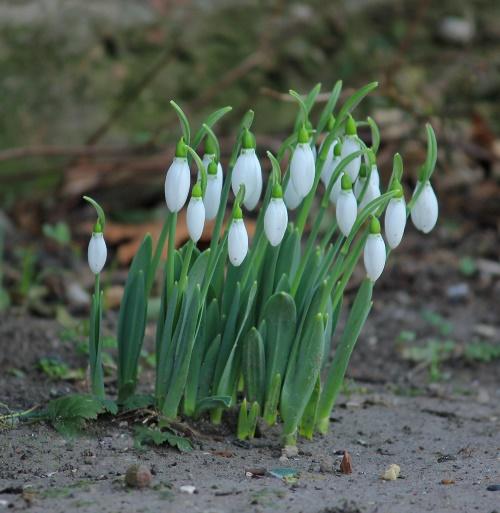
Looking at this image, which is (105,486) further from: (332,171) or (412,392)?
(412,392)

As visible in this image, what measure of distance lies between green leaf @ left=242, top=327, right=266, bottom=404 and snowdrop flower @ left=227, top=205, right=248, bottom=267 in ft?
0.75

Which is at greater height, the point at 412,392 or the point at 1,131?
the point at 1,131

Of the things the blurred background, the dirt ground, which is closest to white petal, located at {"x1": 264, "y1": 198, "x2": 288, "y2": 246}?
the dirt ground

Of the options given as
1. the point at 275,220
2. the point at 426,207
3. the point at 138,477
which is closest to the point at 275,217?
the point at 275,220

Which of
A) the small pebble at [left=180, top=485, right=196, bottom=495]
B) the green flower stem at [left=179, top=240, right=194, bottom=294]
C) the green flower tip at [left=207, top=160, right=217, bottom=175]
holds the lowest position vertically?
the small pebble at [left=180, top=485, right=196, bottom=495]

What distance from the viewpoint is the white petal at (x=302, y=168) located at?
7.58 ft

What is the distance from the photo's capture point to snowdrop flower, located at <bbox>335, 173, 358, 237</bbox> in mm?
2334

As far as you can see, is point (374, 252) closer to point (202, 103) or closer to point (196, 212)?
point (196, 212)

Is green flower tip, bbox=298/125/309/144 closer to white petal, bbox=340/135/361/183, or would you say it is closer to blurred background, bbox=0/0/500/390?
white petal, bbox=340/135/361/183

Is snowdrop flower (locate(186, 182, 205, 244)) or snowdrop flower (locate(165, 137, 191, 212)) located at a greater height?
snowdrop flower (locate(165, 137, 191, 212))

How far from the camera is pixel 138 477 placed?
2.15 meters

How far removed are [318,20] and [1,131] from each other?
1.73m

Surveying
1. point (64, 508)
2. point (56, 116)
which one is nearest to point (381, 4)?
point (56, 116)

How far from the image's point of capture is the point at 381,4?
545cm
